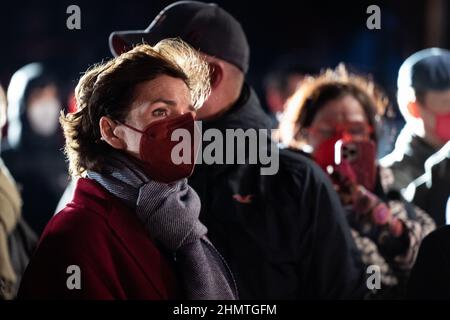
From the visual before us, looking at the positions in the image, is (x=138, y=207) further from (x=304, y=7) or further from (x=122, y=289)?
(x=304, y=7)

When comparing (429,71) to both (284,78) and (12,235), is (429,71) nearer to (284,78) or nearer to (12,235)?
(284,78)

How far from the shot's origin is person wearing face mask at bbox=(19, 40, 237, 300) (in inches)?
70.8

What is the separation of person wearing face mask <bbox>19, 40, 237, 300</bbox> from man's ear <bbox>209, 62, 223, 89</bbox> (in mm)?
285

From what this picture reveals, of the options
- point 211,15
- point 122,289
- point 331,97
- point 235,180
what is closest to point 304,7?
point 331,97

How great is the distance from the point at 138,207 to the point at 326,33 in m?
1.42

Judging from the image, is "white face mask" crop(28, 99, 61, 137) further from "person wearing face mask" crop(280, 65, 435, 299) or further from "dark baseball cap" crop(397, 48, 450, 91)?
"dark baseball cap" crop(397, 48, 450, 91)

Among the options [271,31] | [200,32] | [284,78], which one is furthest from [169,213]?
[284,78]

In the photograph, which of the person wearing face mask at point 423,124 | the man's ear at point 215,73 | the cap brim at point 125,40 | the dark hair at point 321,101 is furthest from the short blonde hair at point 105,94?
the person wearing face mask at point 423,124

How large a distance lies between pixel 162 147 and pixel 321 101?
96 cm

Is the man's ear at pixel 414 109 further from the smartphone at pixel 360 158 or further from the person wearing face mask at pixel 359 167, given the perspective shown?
the smartphone at pixel 360 158

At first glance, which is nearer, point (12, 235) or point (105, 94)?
point (105, 94)

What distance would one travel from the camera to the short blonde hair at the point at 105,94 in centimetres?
188

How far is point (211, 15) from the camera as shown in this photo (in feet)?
7.64

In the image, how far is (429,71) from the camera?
289cm
